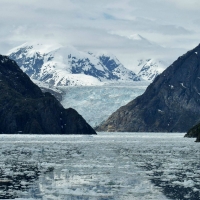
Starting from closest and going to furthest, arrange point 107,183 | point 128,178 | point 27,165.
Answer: point 107,183, point 128,178, point 27,165

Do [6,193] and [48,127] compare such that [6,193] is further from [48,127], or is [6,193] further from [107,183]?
[48,127]

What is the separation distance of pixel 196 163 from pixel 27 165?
16384 mm

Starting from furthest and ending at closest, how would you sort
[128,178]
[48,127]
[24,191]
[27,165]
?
1. [48,127]
2. [27,165]
3. [128,178]
4. [24,191]

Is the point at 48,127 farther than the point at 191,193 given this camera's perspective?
Yes

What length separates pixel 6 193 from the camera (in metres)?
36.2

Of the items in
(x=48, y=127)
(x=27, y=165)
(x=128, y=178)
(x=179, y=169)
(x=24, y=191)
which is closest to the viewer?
(x=24, y=191)

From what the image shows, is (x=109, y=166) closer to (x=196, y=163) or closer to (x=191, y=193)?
(x=196, y=163)

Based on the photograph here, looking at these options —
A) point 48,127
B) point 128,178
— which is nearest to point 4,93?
point 48,127

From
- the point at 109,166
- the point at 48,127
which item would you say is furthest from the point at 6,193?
the point at 48,127

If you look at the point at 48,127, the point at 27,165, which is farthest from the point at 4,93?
the point at 27,165

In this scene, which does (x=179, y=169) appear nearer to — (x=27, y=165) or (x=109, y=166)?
(x=109, y=166)

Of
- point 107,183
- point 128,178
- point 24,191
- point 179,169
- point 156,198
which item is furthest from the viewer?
point 179,169

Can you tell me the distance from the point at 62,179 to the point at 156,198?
10874 mm

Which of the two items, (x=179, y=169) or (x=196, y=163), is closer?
(x=179, y=169)
